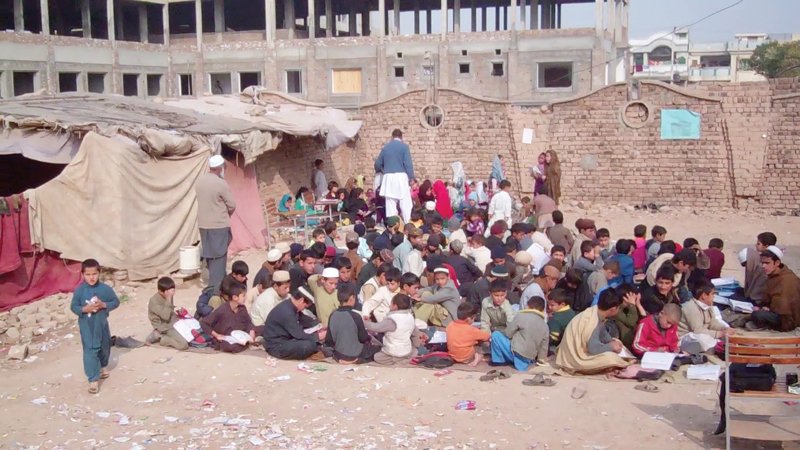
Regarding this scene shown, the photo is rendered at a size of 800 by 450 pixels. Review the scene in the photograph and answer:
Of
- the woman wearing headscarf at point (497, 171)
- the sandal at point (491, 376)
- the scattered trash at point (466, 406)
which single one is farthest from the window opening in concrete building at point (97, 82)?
the scattered trash at point (466, 406)

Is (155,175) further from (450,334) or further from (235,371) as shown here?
(450,334)

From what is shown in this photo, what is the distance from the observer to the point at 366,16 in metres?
40.1

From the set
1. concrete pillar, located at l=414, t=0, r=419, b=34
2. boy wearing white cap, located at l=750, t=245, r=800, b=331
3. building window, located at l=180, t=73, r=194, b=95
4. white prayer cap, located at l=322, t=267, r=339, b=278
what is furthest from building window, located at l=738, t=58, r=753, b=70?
white prayer cap, located at l=322, t=267, r=339, b=278

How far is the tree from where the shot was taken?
158ft

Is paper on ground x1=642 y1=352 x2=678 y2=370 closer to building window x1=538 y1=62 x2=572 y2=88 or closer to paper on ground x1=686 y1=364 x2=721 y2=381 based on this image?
paper on ground x1=686 y1=364 x2=721 y2=381

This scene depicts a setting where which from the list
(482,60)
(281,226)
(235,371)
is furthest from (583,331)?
(482,60)

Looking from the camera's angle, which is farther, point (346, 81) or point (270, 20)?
point (270, 20)

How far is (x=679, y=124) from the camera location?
16.6m

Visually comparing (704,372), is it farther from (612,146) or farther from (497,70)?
(497,70)

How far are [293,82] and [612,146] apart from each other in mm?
20332

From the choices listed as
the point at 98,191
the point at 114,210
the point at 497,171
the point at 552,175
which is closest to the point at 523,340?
the point at 114,210

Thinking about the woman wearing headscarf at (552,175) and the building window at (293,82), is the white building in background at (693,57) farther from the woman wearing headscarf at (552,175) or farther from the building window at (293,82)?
the woman wearing headscarf at (552,175)

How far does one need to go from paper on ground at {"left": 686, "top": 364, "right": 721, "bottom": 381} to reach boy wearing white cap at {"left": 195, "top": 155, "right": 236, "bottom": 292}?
538 cm

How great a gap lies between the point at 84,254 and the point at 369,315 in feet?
13.9
